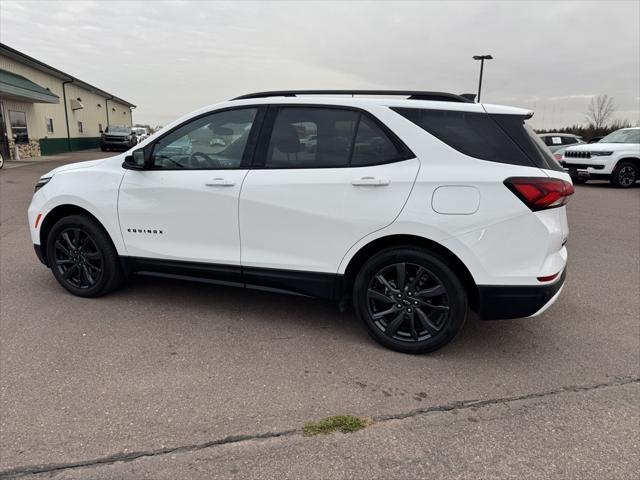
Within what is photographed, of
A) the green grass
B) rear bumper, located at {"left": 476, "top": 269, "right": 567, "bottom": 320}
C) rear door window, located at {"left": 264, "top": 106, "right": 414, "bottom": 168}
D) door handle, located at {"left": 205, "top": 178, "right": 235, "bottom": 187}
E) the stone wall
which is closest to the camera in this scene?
the green grass

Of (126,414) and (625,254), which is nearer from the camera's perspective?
(126,414)

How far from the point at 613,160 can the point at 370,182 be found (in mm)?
14161

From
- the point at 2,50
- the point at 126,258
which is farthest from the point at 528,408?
the point at 2,50

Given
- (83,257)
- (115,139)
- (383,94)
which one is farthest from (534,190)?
(115,139)

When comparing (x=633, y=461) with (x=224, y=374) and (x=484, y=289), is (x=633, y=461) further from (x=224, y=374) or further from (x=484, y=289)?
(x=224, y=374)

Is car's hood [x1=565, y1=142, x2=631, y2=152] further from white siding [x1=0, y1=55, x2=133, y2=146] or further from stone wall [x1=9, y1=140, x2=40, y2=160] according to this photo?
stone wall [x1=9, y1=140, x2=40, y2=160]

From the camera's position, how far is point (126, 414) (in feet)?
8.75

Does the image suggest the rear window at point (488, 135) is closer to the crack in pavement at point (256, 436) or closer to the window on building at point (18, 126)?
the crack in pavement at point (256, 436)

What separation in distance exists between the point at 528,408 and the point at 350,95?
2.49 metres

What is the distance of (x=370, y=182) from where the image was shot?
10.7 ft

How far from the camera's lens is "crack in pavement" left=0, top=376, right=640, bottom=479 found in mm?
2244

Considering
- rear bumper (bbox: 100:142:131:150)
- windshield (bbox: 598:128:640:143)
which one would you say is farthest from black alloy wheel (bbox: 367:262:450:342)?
rear bumper (bbox: 100:142:131:150)

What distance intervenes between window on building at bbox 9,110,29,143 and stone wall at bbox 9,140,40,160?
26 centimetres

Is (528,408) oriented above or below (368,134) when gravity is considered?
below
